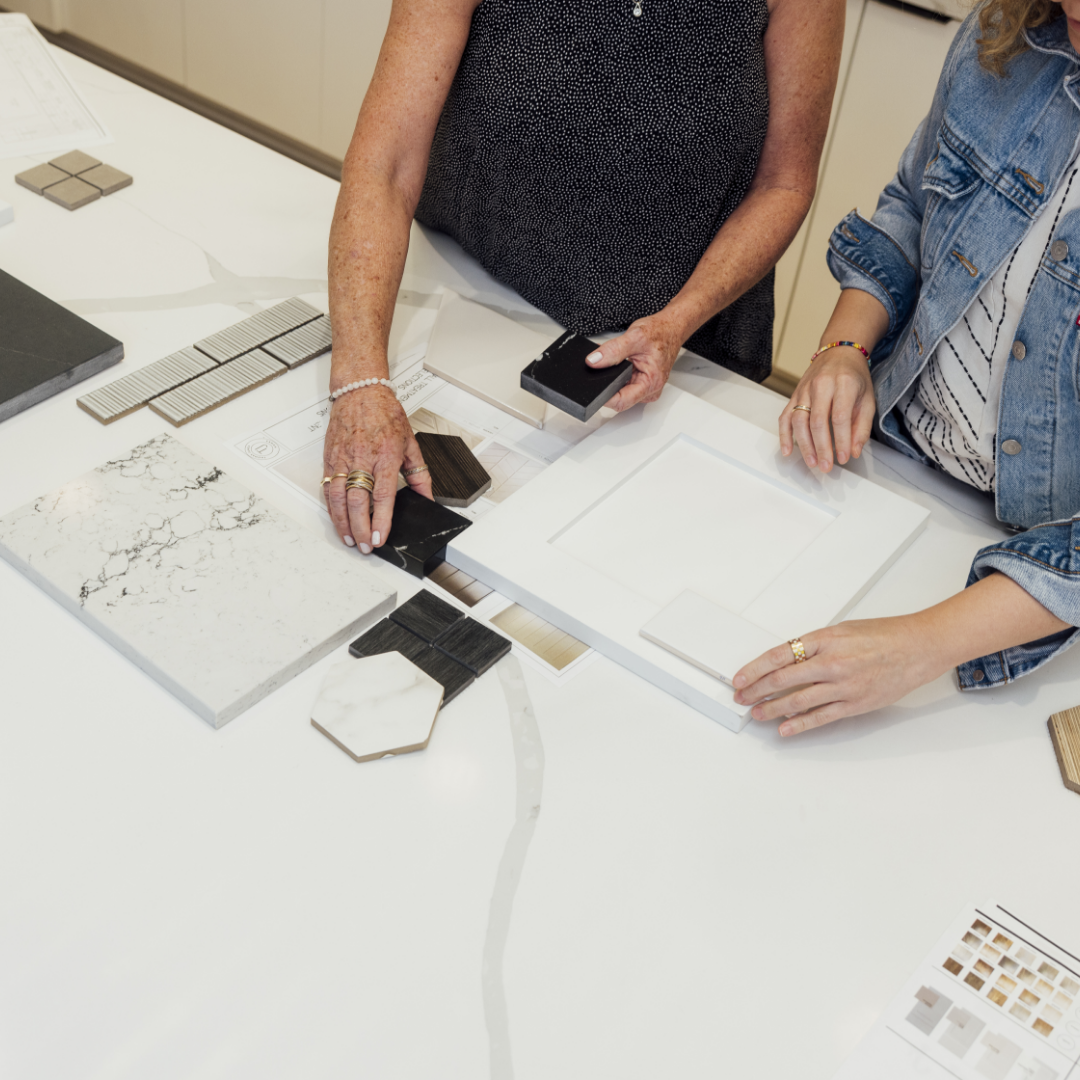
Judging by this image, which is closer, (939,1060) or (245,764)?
(939,1060)

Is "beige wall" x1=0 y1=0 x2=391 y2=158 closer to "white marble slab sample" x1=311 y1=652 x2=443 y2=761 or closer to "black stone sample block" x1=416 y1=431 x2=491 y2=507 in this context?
"black stone sample block" x1=416 y1=431 x2=491 y2=507

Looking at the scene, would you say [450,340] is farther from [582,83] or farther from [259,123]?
[259,123]

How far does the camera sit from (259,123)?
3.74 metres

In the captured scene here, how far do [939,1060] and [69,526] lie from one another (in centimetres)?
95

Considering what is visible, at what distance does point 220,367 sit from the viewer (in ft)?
4.48

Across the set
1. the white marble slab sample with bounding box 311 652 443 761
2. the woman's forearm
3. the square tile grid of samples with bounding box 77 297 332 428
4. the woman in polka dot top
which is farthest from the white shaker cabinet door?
the white marble slab sample with bounding box 311 652 443 761

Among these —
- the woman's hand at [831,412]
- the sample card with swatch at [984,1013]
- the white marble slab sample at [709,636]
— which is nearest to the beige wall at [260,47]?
the woman's hand at [831,412]

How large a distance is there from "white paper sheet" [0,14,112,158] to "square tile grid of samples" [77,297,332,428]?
0.64 metres

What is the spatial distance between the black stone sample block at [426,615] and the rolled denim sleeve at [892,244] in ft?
A: 2.28

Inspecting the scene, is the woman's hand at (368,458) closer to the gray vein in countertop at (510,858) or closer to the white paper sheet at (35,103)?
the gray vein in countertop at (510,858)

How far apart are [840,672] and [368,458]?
1.81 feet

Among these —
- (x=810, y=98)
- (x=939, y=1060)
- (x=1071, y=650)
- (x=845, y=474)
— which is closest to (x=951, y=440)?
(x=845, y=474)

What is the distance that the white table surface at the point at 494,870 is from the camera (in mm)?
782

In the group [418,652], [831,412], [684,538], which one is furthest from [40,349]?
[831,412]
